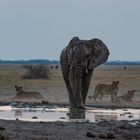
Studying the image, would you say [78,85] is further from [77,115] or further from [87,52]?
[77,115]

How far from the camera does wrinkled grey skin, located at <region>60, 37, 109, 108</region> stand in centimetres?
1997

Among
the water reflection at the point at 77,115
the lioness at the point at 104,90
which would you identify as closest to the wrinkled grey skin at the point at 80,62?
the water reflection at the point at 77,115

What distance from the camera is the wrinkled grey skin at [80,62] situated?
786 inches

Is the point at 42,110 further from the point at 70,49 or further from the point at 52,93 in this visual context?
the point at 52,93

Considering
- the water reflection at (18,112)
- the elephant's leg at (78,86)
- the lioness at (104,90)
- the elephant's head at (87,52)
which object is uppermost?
the elephant's head at (87,52)

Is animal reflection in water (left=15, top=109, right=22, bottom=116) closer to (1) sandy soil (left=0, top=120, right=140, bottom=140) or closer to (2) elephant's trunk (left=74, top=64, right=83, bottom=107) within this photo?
(2) elephant's trunk (left=74, top=64, right=83, bottom=107)

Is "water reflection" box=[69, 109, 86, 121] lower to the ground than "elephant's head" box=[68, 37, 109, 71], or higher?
lower

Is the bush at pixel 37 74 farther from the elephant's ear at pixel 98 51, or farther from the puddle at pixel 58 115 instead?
the puddle at pixel 58 115

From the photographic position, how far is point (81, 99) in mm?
→ 19938

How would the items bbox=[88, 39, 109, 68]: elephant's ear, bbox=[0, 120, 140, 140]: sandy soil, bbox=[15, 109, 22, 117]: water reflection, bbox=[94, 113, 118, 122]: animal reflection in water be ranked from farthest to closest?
1. bbox=[88, 39, 109, 68]: elephant's ear
2. bbox=[15, 109, 22, 117]: water reflection
3. bbox=[94, 113, 118, 122]: animal reflection in water
4. bbox=[0, 120, 140, 140]: sandy soil

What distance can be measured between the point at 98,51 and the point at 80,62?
3.90 ft

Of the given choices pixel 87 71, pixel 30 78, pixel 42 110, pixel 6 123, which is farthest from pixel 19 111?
pixel 30 78

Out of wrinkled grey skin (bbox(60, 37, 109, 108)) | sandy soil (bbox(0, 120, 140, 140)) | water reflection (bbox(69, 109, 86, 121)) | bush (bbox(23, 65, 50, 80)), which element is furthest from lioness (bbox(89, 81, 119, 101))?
bush (bbox(23, 65, 50, 80))

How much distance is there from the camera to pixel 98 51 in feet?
68.9
